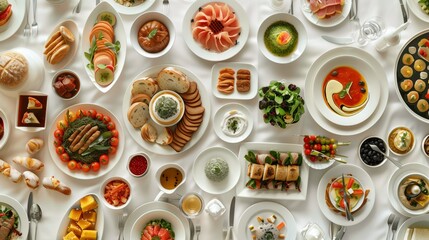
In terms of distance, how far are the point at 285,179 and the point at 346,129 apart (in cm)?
55

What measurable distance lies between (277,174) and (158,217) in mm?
879

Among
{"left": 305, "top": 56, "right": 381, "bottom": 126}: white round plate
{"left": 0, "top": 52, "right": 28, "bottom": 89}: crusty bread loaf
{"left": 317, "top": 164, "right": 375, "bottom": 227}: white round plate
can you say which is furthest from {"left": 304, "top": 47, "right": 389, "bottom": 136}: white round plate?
{"left": 0, "top": 52, "right": 28, "bottom": 89}: crusty bread loaf

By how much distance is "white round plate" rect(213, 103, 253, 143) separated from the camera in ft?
10.4

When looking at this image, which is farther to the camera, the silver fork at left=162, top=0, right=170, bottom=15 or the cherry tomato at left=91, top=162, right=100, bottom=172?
the silver fork at left=162, top=0, right=170, bottom=15

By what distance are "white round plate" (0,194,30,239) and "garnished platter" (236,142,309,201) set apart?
1481 mm

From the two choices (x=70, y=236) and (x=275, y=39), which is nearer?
(x=70, y=236)

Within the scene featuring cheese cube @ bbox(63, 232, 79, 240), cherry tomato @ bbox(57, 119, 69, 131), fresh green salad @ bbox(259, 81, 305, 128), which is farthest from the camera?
cherry tomato @ bbox(57, 119, 69, 131)

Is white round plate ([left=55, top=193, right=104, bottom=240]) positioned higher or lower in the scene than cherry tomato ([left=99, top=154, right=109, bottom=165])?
lower

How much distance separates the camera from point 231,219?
316 cm

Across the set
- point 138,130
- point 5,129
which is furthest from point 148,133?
point 5,129

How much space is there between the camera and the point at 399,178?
3154 mm

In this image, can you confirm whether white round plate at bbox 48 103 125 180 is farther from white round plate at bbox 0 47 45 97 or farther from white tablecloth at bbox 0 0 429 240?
white round plate at bbox 0 47 45 97

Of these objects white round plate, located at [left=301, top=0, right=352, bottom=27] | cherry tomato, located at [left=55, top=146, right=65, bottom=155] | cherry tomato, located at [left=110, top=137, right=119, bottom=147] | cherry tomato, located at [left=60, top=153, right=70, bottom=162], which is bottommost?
cherry tomato, located at [left=60, top=153, right=70, bottom=162]

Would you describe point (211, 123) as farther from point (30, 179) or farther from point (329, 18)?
point (30, 179)
